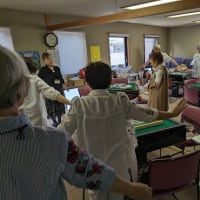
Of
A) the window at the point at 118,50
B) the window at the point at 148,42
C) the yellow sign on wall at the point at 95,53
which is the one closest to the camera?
the yellow sign on wall at the point at 95,53

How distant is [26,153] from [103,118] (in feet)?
2.53

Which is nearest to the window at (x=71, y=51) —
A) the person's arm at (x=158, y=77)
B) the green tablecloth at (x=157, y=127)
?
the person's arm at (x=158, y=77)

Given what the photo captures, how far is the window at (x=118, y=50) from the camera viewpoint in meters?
7.44

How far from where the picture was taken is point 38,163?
0.60 metres

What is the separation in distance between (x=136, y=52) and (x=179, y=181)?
7.24m

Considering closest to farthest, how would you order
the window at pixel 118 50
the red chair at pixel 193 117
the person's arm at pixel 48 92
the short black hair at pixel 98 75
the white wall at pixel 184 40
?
the short black hair at pixel 98 75, the person's arm at pixel 48 92, the red chair at pixel 193 117, the window at pixel 118 50, the white wall at pixel 184 40

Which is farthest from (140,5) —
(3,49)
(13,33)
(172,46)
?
(172,46)

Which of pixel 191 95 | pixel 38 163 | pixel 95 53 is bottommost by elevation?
pixel 191 95

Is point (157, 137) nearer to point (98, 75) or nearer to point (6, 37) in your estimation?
point (98, 75)

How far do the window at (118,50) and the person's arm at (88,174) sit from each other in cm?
686

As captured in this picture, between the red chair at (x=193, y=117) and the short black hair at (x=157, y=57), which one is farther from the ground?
the short black hair at (x=157, y=57)

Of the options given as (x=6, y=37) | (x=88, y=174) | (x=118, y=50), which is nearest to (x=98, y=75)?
(x=88, y=174)

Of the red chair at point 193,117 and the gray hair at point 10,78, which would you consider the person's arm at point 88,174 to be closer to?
the gray hair at point 10,78

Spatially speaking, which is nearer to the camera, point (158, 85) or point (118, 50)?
point (158, 85)
